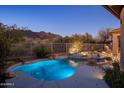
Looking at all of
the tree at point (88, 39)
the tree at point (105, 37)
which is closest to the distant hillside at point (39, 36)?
the tree at point (88, 39)

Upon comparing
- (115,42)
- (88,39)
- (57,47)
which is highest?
(88,39)

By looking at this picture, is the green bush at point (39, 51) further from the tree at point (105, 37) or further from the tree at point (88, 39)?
the tree at point (105, 37)

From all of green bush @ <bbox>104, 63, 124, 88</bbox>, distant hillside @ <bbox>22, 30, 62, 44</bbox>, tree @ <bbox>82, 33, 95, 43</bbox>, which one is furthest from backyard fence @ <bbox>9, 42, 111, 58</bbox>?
green bush @ <bbox>104, 63, 124, 88</bbox>

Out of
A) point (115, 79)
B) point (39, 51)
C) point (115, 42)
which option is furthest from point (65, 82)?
point (115, 42)

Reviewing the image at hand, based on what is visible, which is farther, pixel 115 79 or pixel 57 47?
pixel 57 47

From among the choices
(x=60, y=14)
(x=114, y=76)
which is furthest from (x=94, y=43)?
(x=114, y=76)

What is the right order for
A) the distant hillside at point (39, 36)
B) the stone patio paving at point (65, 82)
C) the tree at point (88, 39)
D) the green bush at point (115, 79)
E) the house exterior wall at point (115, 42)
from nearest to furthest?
the green bush at point (115, 79), the stone patio paving at point (65, 82), the distant hillside at point (39, 36), the tree at point (88, 39), the house exterior wall at point (115, 42)

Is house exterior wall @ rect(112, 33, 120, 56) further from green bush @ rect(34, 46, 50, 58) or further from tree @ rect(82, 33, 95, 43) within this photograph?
green bush @ rect(34, 46, 50, 58)

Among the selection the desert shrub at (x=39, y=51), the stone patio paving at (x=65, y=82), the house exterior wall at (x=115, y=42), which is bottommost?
the stone patio paving at (x=65, y=82)

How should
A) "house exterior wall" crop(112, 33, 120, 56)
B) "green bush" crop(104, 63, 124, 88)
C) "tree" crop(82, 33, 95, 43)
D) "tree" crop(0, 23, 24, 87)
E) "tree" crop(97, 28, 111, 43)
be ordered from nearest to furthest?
"green bush" crop(104, 63, 124, 88), "tree" crop(0, 23, 24, 87), "tree" crop(82, 33, 95, 43), "tree" crop(97, 28, 111, 43), "house exterior wall" crop(112, 33, 120, 56)

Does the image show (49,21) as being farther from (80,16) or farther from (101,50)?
(101,50)

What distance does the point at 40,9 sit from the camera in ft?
40.9

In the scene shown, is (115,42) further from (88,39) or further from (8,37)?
(8,37)
